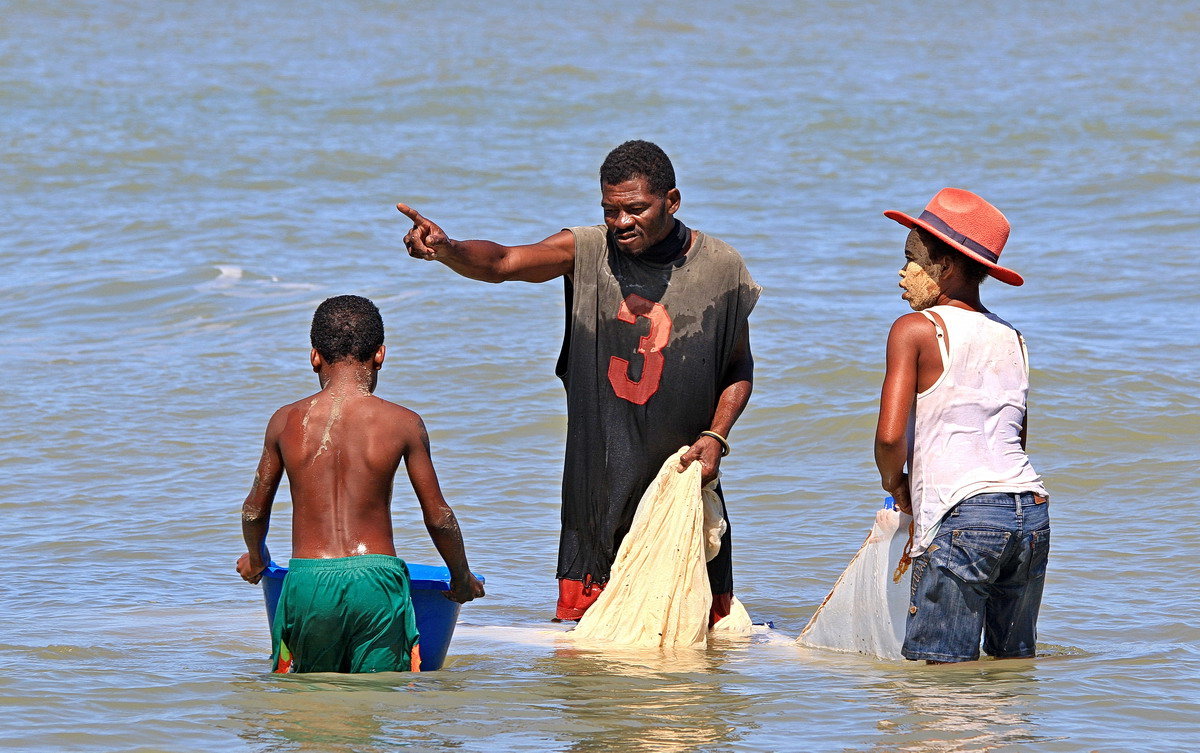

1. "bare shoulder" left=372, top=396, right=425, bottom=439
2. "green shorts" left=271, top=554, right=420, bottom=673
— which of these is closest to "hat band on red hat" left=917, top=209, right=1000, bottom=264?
"bare shoulder" left=372, top=396, right=425, bottom=439

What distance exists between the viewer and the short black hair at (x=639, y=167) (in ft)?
14.9

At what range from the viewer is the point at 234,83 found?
66.9 ft

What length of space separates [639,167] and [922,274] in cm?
93

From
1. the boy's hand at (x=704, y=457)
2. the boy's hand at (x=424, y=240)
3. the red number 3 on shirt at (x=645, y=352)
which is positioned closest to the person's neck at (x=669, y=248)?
the red number 3 on shirt at (x=645, y=352)

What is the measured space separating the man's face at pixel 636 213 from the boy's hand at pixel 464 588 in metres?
1.15

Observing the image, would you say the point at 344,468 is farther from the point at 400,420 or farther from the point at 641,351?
the point at 641,351

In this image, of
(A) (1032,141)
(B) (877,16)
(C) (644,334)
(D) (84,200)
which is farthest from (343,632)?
(B) (877,16)

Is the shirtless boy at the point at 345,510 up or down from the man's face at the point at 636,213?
down

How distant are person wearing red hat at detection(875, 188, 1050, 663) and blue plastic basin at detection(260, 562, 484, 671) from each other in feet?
4.16

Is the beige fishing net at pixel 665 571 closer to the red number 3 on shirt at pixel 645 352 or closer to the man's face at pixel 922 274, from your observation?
the red number 3 on shirt at pixel 645 352

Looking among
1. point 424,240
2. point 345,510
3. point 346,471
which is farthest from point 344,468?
point 424,240

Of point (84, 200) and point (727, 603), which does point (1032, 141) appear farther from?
point (727, 603)

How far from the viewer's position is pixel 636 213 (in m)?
4.57

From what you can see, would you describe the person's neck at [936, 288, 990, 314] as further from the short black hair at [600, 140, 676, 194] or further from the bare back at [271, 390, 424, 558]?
the bare back at [271, 390, 424, 558]
